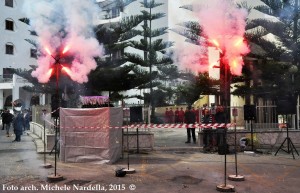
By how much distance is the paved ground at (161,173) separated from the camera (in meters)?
8.11

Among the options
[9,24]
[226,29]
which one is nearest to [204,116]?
[226,29]

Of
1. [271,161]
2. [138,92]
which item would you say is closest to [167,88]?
[138,92]

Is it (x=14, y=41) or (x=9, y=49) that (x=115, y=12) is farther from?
(x=9, y=49)

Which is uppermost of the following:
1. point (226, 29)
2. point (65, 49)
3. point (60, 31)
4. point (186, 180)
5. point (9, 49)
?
point (9, 49)

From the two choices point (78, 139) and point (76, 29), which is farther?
point (76, 29)

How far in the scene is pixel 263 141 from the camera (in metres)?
14.6

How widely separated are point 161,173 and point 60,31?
372 inches

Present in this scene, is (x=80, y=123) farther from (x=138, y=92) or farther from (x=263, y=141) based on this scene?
(x=138, y=92)

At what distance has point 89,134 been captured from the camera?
11.1m

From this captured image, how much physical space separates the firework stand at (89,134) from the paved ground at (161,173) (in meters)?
0.35

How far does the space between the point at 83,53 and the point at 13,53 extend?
28299 millimetres

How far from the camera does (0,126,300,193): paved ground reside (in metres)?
8.11

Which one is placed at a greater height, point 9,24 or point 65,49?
point 9,24

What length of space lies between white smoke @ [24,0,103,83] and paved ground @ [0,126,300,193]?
188 inches
